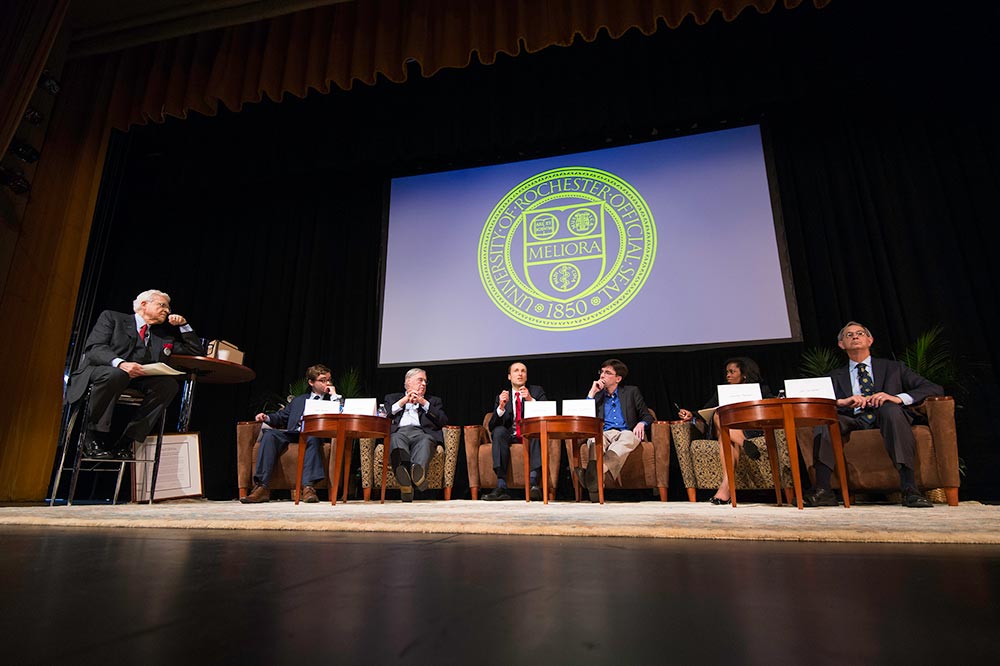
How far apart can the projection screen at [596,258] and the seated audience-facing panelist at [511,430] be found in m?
0.43

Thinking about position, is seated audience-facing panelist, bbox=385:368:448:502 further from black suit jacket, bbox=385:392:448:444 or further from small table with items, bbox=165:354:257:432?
small table with items, bbox=165:354:257:432

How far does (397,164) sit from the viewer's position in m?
5.55

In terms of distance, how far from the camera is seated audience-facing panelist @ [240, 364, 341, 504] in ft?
13.4

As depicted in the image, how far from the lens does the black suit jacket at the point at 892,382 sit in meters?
3.26

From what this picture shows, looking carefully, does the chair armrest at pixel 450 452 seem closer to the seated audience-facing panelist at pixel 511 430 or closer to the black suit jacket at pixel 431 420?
the black suit jacket at pixel 431 420

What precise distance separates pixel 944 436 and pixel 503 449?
2.71 metres

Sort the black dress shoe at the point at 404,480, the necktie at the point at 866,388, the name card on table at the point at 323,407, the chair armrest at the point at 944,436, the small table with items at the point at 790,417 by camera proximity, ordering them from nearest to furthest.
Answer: the small table with items at the point at 790,417 < the chair armrest at the point at 944,436 < the necktie at the point at 866,388 < the name card on table at the point at 323,407 < the black dress shoe at the point at 404,480

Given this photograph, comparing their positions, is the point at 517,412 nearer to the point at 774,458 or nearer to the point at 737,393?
the point at 737,393

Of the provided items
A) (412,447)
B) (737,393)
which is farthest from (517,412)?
(737,393)

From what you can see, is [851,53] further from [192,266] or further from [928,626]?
[192,266]

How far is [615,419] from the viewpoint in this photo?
419 centimetres

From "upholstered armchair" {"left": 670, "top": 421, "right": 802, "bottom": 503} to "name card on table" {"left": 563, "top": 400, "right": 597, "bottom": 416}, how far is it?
812 millimetres

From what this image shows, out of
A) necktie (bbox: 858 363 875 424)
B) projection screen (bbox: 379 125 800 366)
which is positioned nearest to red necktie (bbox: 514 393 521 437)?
projection screen (bbox: 379 125 800 366)

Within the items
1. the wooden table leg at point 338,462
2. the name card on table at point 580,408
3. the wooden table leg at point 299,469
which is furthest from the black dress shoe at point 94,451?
the name card on table at point 580,408
